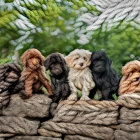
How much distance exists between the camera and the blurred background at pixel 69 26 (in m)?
5.00

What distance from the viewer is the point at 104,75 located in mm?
3502

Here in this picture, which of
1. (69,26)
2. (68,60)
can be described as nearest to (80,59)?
(68,60)

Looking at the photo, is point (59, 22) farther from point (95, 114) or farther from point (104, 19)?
point (95, 114)

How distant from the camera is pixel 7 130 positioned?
3658 mm

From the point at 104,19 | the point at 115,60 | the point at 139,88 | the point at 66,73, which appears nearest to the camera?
the point at 139,88

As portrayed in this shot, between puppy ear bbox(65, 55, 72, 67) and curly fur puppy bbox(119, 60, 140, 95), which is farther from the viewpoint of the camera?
puppy ear bbox(65, 55, 72, 67)

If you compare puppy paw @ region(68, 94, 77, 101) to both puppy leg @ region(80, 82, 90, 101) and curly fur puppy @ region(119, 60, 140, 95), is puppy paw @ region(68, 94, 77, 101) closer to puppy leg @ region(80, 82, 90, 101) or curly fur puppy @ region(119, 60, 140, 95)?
puppy leg @ region(80, 82, 90, 101)

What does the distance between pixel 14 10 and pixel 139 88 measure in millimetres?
2747

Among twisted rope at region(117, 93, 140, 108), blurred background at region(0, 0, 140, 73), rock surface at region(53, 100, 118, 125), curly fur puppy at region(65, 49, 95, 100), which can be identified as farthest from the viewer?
blurred background at region(0, 0, 140, 73)

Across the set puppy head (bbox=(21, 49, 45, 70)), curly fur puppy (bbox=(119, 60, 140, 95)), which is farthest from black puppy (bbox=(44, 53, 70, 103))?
curly fur puppy (bbox=(119, 60, 140, 95))

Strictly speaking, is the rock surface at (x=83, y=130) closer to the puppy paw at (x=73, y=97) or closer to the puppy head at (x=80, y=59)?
the puppy paw at (x=73, y=97)

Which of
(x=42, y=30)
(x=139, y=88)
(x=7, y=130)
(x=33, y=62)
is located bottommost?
(x=7, y=130)

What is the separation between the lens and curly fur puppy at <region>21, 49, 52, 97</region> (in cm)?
366

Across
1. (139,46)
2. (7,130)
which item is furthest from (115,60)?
(7,130)
